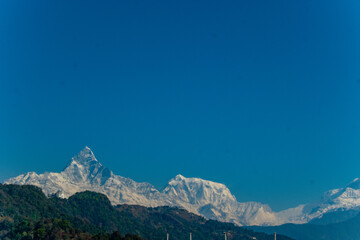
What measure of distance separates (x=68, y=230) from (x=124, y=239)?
86.2 ft

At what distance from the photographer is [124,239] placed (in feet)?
613

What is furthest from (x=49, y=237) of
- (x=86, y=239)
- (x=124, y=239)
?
(x=124, y=239)

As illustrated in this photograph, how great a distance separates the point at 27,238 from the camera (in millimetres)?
193500

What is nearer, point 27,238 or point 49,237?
point 49,237

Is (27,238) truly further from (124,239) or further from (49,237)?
(124,239)

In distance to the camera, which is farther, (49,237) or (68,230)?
(68,230)

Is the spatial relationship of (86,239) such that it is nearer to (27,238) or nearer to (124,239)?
(124,239)

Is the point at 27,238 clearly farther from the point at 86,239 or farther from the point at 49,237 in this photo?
the point at 86,239

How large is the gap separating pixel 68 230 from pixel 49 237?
16204mm

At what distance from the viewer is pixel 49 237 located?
585 ft

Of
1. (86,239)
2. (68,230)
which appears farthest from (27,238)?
(86,239)

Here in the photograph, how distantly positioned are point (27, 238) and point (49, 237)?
21.1 m

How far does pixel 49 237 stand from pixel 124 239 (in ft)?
99.1

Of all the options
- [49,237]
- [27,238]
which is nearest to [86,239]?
[49,237]
